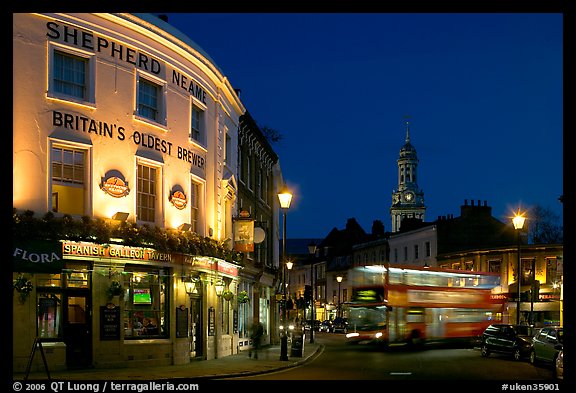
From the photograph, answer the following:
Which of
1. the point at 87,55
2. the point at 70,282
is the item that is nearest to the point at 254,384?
the point at 70,282

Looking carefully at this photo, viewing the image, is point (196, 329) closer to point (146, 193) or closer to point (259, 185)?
point (146, 193)

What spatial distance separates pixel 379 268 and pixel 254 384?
1811 centimetres

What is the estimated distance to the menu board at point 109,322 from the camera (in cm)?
2336

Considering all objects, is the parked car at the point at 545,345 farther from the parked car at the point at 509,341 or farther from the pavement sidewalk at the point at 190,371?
the pavement sidewalk at the point at 190,371

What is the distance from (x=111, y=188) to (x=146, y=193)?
2.08 meters

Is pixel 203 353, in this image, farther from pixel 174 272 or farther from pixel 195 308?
pixel 174 272

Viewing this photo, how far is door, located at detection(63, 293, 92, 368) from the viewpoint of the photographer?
Answer: 74.0ft

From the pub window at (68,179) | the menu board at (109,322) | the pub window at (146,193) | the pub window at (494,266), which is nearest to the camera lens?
the pub window at (68,179)

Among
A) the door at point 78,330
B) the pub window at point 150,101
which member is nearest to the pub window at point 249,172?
the pub window at point 150,101

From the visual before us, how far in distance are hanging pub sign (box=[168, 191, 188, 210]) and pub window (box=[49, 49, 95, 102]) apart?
4648mm

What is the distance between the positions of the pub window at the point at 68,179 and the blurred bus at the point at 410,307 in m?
16.6

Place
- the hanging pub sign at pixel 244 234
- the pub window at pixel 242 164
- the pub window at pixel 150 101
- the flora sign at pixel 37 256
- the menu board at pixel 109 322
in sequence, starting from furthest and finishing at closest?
the pub window at pixel 242 164 → the hanging pub sign at pixel 244 234 → the pub window at pixel 150 101 → the menu board at pixel 109 322 → the flora sign at pixel 37 256

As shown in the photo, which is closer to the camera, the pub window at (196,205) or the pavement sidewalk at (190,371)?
the pavement sidewalk at (190,371)
